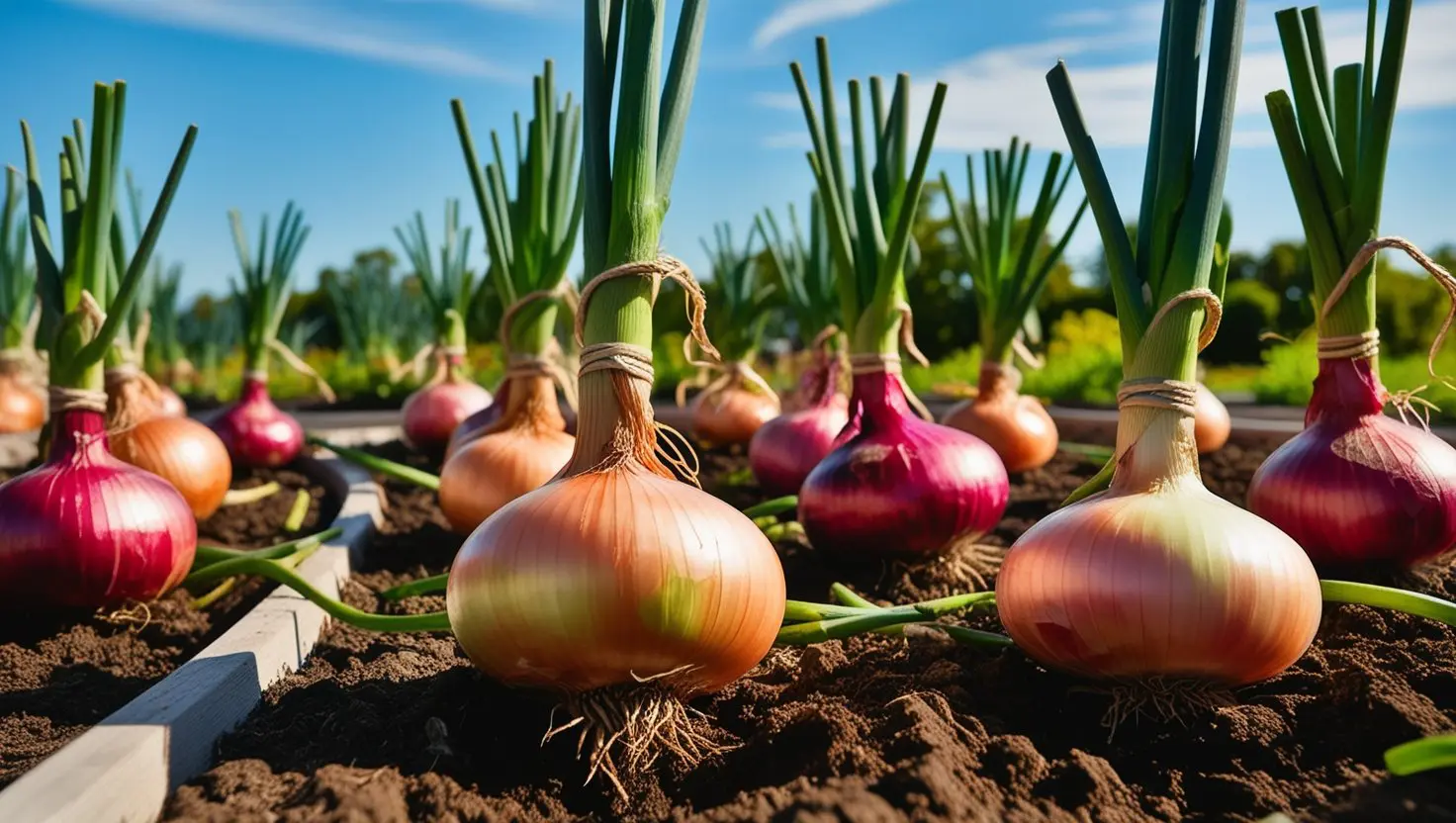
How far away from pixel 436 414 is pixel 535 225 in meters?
2.03

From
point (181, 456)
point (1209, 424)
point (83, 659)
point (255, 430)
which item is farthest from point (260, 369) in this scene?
point (1209, 424)

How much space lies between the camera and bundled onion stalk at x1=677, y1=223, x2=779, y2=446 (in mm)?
5137

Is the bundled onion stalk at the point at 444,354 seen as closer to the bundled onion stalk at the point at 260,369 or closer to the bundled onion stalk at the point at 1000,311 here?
the bundled onion stalk at the point at 260,369

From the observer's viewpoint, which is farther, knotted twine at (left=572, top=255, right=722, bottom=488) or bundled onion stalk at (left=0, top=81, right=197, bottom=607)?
bundled onion stalk at (left=0, top=81, right=197, bottom=607)

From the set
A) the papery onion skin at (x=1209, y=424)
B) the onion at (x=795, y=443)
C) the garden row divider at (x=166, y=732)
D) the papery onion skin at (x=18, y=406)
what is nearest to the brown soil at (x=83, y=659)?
the garden row divider at (x=166, y=732)

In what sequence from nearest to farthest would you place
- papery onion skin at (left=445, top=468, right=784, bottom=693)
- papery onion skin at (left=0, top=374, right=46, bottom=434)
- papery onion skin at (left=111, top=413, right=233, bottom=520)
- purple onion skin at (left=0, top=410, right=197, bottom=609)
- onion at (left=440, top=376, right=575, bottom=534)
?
papery onion skin at (left=445, top=468, right=784, bottom=693) → purple onion skin at (left=0, top=410, right=197, bottom=609) → onion at (left=440, top=376, right=575, bottom=534) → papery onion skin at (left=111, top=413, right=233, bottom=520) → papery onion skin at (left=0, top=374, right=46, bottom=434)

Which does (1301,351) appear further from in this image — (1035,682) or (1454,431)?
(1035,682)

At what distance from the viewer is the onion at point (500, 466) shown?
9.34ft

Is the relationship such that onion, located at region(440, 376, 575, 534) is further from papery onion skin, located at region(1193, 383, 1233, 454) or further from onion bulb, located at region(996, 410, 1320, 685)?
papery onion skin, located at region(1193, 383, 1233, 454)

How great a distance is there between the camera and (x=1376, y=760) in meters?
1.30

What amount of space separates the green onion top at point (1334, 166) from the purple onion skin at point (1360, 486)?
165 mm

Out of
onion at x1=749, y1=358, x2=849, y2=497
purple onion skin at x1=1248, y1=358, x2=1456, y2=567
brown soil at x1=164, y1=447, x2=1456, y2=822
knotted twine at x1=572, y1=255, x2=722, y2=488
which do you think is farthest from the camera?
onion at x1=749, y1=358, x2=849, y2=497

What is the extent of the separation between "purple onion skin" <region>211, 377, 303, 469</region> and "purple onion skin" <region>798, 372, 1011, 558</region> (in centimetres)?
322

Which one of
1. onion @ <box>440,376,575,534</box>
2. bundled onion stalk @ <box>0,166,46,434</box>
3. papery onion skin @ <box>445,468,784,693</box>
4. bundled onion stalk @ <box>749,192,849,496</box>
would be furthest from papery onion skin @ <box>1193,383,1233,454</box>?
bundled onion stalk @ <box>0,166,46,434</box>
